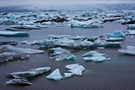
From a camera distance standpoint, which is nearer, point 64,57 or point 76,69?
point 76,69

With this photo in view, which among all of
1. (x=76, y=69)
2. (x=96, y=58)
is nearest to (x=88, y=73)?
(x=76, y=69)

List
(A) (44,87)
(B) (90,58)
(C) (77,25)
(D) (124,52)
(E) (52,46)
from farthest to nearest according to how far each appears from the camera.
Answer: (C) (77,25), (E) (52,46), (D) (124,52), (B) (90,58), (A) (44,87)

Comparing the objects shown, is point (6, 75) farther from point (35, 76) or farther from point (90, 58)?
point (90, 58)

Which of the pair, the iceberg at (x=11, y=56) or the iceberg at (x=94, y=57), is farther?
the iceberg at (x=11, y=56)

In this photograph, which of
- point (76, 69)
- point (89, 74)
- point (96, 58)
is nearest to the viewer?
point (89, 74)

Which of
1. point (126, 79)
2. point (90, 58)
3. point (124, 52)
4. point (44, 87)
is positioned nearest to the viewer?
point (44, 87)

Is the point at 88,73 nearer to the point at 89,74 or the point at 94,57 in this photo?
the point at 89,74

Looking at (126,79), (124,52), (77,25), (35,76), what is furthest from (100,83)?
(77,25)

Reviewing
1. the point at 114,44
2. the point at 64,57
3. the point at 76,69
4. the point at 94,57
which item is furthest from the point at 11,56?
the point at 114,44

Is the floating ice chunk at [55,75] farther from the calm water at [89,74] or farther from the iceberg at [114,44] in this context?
the iceberg at [114,44]

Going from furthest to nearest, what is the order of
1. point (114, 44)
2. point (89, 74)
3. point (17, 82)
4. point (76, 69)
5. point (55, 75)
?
point (114, 44)
point (76, 69)
point (89, 74)
point (55, 75)
point (17, 82)

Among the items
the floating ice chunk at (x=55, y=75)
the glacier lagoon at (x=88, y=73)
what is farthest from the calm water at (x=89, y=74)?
the floating ice chunk at (x=55, y=75)

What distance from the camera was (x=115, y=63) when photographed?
5996 millimetres

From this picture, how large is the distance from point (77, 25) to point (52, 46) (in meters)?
7.16
